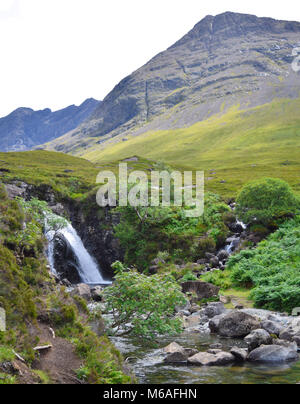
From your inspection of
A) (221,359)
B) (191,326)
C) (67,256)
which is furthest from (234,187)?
(221,359)

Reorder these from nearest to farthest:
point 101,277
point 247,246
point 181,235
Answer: point 247,246 → point 181,235 → point 101,277

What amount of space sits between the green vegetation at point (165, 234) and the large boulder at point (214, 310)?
19404 mm

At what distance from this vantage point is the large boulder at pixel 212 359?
20969 millimetres

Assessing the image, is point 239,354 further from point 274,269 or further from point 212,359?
point 274,269

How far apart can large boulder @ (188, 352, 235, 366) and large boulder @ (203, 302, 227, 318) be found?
34.6ft

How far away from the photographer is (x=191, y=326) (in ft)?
101

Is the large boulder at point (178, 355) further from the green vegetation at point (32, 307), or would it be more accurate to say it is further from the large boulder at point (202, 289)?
the large boulder at point (202, 289)

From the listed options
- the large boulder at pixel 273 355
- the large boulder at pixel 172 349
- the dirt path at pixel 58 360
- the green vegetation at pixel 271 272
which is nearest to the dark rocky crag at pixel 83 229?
the green vegetation at pixel 271 272

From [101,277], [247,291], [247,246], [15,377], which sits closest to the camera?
[15,377]

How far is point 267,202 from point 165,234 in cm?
1513

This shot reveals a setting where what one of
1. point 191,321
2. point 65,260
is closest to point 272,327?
point 191,321

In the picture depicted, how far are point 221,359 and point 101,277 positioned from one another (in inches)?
1597

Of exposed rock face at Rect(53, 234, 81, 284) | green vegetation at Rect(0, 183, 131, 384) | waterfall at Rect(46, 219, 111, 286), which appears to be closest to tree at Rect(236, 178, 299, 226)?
waterfall at Rect(46, 219, 111, 286)
